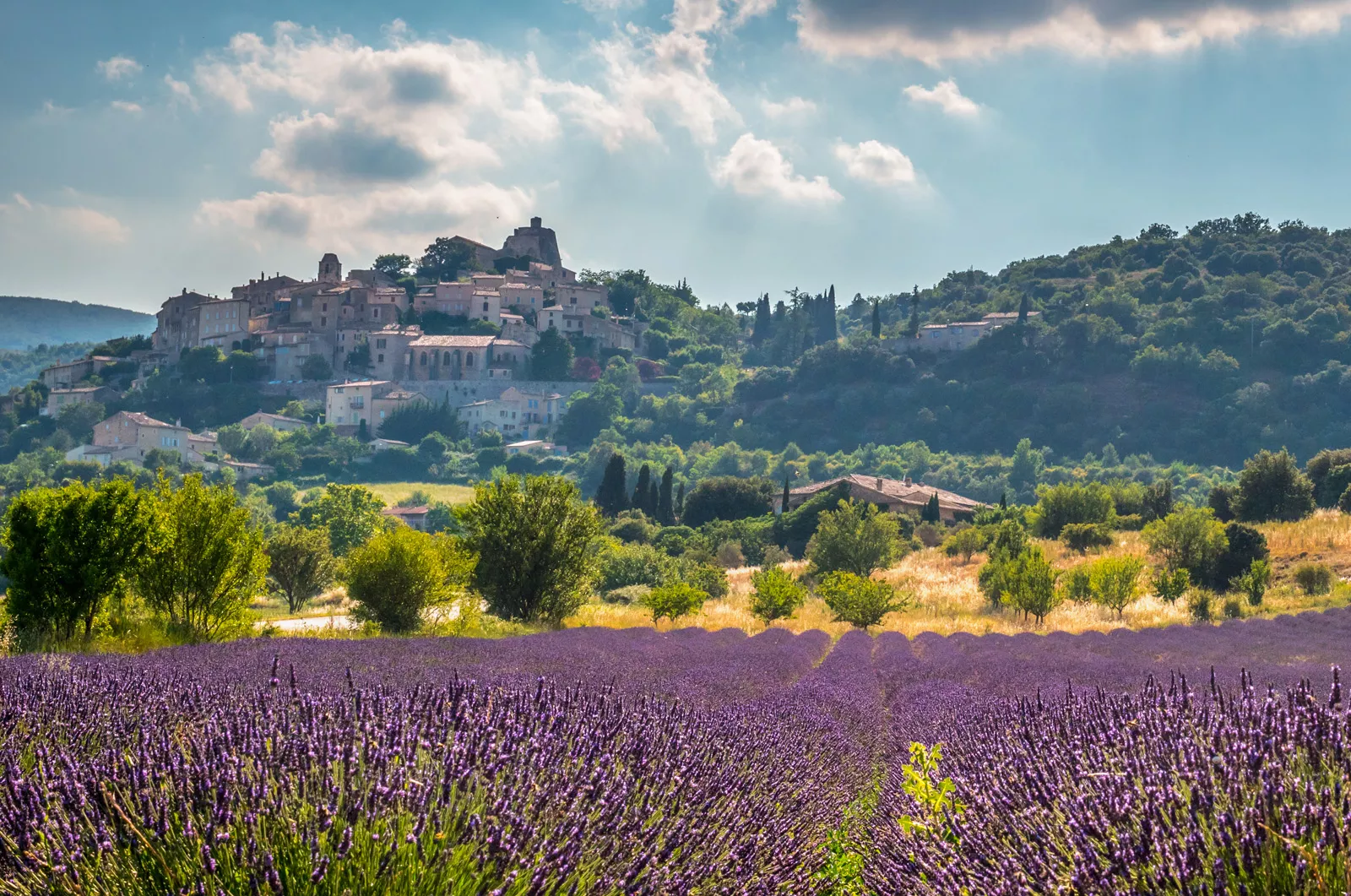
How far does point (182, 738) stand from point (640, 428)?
129269 millimetres

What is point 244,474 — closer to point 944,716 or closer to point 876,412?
point 876,412

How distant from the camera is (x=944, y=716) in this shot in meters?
8.81

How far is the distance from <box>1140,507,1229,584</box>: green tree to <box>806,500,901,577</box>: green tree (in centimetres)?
914

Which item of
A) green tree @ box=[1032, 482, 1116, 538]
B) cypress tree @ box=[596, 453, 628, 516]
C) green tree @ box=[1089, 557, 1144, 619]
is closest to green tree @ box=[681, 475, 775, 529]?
cypress tree @ box=[596, 453, 628, 516]

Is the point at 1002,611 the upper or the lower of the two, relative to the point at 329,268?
lower

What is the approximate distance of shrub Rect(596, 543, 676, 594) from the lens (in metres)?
44.8

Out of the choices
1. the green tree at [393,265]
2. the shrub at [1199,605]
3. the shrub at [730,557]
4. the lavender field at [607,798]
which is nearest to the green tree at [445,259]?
the green tree at [393,265]

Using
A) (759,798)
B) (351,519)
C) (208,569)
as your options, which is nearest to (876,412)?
(351,519)

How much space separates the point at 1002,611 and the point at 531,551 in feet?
47.1

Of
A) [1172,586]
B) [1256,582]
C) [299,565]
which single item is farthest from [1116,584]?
[299,565]

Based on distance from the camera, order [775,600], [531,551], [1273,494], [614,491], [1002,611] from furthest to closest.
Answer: [614,491], [1273,494], [1002,611], [775,600], [531,551]

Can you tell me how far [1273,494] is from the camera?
45.9 m

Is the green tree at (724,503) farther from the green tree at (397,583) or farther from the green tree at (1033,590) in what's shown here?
the green tree at (397,583)

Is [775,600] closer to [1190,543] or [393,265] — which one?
[1190,543]
